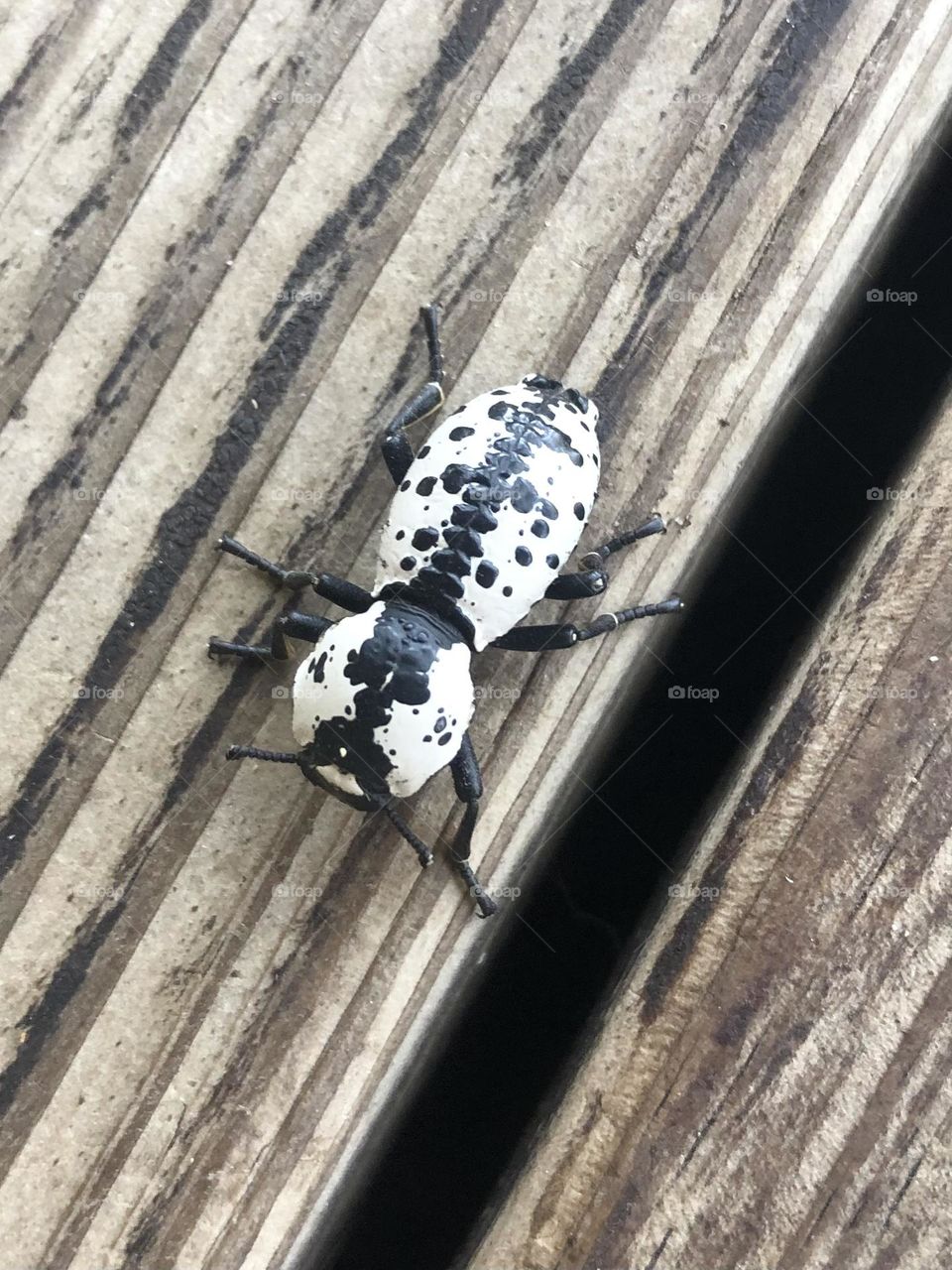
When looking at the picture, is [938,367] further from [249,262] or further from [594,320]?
[249,262]

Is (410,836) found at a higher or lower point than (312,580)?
lower

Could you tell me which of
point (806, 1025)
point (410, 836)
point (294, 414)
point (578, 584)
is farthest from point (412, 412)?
point (806, 1025)

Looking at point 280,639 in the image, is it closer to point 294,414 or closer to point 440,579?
point 440,579

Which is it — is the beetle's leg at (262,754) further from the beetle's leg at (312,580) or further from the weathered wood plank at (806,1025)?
the weathered wood plank at (806,1025)

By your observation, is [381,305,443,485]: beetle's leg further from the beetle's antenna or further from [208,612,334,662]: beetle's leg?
the beetle's antenna

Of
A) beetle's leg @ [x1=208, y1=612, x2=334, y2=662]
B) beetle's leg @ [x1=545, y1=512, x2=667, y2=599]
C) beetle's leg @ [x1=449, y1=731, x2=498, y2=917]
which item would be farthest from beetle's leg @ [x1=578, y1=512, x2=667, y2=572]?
beetle's leg @ [x1=208, y1=612, x2=334, y2=662]

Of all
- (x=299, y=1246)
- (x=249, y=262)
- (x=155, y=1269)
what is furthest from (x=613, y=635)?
(x=155, y=1269)
